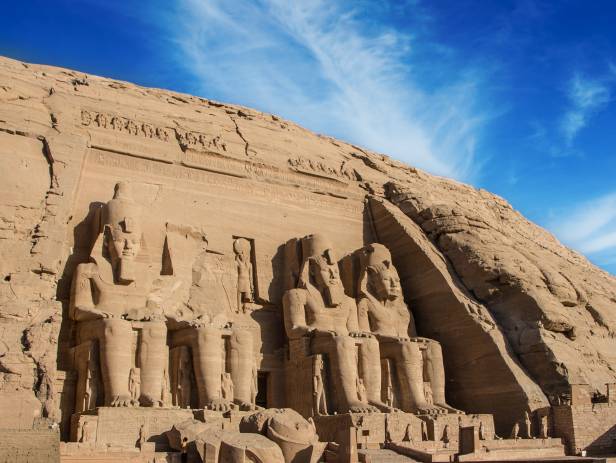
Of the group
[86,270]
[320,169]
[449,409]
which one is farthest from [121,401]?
[320,169]

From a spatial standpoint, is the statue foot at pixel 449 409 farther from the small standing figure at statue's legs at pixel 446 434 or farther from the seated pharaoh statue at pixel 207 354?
the seated pharaoh statue at pixel 207 354

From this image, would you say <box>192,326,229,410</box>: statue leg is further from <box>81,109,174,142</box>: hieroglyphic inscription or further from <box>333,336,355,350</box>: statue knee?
<box>81,109,174,142</box>: hieroglyphic inscription

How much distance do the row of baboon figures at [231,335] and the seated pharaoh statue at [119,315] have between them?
Answer: 0.05ft

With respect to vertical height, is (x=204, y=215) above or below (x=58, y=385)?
above

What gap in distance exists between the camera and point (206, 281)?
1333 centimetres

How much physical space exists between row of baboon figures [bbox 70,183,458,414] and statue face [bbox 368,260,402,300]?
0.7 inches

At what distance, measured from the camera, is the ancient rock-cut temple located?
1016 centimetres

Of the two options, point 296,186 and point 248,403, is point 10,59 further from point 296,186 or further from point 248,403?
point 248,403

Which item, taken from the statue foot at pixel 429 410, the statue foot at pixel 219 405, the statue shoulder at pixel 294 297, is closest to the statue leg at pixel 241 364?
the statue foot at pixel 219 405

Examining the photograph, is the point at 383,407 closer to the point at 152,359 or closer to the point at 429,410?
the point at 429,410

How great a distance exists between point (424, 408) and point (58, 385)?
17.1ft

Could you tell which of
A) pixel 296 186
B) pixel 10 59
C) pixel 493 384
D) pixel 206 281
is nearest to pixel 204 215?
pixel 206 281

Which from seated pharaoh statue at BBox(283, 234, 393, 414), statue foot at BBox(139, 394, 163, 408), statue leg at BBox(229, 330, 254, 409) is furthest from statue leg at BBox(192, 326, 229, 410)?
seated pharaoh statue at BBox(283, 234, 393, 414)

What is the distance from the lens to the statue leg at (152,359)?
1110cm
